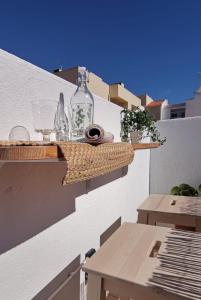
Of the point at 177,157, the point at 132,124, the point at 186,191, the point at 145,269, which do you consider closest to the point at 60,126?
the point at 145,269

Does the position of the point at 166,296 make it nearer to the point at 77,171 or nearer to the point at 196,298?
the point at 196,298

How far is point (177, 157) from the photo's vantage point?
3201mm

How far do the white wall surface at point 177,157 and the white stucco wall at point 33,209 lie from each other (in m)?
1.94

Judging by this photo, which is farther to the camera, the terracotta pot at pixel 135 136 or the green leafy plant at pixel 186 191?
the green leafy plant at pixel 186 191

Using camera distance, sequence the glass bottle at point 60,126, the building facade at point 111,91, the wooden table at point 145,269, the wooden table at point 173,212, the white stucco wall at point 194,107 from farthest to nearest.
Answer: the building facade at point 111,91, the white stucco wall at point 194,107, the wooden table at point 173,212, the glass bottle at point 60,126, the wooden table at point 145,269

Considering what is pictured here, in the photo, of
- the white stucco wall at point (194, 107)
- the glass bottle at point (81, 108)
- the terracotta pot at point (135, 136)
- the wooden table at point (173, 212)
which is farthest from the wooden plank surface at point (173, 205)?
the white stucco wall at point (194, 107)

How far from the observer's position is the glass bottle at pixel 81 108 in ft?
3.87

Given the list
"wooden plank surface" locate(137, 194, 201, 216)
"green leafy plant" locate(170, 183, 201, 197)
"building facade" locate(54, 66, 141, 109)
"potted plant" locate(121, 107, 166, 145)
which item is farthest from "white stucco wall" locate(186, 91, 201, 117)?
"wooden plank surface" locate(137, 194, 201, 216)

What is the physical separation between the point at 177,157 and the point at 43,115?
2.66 metres

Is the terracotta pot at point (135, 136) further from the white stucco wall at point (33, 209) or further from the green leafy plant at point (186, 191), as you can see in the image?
the green leafy plant at point (186, 191)

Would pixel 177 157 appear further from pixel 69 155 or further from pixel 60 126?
pixel 69 155

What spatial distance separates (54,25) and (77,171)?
176 inches

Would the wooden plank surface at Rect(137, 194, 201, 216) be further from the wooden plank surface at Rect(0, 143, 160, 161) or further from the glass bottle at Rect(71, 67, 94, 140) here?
the wooden plank surface at Rect(0, 143, 160, 161)

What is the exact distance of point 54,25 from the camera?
429cm
